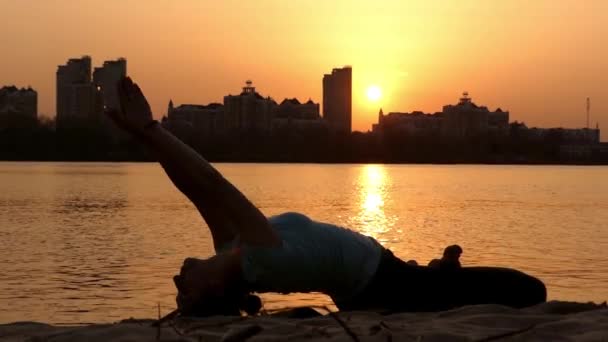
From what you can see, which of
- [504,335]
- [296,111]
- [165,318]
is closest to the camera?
[504,335]

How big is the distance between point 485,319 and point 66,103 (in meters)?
139

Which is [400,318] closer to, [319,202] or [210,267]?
[210,267]

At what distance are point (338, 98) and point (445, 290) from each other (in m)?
166

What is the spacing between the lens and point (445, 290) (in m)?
4.55

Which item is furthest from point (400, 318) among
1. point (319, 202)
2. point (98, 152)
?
point (98, 152)

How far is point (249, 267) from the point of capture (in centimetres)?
407

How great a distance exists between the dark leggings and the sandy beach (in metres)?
0.11

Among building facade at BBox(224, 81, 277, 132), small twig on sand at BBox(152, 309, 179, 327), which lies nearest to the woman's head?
small twig on sand at BBox(152, 309, 179, 327)

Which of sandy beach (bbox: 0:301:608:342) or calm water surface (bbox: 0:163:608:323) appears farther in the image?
calm water surface (bbox: 0:163:608:323)

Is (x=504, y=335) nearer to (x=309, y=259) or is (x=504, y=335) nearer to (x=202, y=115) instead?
(x=309, y=259)

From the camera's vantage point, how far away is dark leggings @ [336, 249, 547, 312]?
4.39m

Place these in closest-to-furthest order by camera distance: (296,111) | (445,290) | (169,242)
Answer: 1. (445,290)
2. (169,242)
3. (296,111)

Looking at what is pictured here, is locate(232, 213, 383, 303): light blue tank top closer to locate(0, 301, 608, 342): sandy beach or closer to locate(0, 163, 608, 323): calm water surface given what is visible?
locate(0, 301, 608, 342): sandy beach

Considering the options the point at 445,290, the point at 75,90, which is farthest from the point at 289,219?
the point at 75,90
